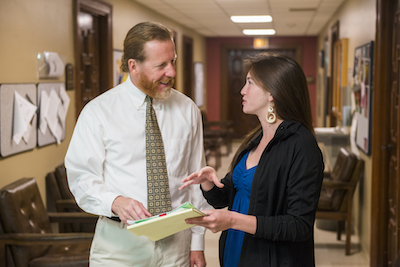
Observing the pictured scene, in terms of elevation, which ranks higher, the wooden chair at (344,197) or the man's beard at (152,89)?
the man's beard at (152,89)

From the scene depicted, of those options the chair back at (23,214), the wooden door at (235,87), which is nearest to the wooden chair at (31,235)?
the chair back at (23,214)

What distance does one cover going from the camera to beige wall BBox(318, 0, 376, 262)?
402 cm

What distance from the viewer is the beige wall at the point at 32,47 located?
10.0 ft

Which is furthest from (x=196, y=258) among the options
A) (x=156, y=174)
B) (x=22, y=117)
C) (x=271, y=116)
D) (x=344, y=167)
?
(x=344, y=167)

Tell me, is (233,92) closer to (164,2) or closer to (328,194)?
(164,2)

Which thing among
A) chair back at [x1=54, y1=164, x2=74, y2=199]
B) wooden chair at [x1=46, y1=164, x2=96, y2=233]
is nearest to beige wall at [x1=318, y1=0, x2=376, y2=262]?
wooden chair at [x1=46, y1=164, x2=96, y2=233]

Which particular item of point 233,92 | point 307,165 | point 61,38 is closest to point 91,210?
point 307,165

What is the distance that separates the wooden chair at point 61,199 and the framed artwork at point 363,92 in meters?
2.34

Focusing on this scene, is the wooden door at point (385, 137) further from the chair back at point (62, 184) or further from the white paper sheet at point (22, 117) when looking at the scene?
the white paper sheet at point (22, 117)

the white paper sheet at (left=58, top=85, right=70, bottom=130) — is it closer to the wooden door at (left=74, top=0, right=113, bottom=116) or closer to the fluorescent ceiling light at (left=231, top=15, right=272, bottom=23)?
the wooden door at (left=74, top=0, right=113, bottom=116)

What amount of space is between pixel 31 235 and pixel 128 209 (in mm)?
1253

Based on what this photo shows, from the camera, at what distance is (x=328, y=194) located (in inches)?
179

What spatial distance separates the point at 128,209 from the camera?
165 centimetres

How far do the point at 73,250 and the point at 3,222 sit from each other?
0.46 m
